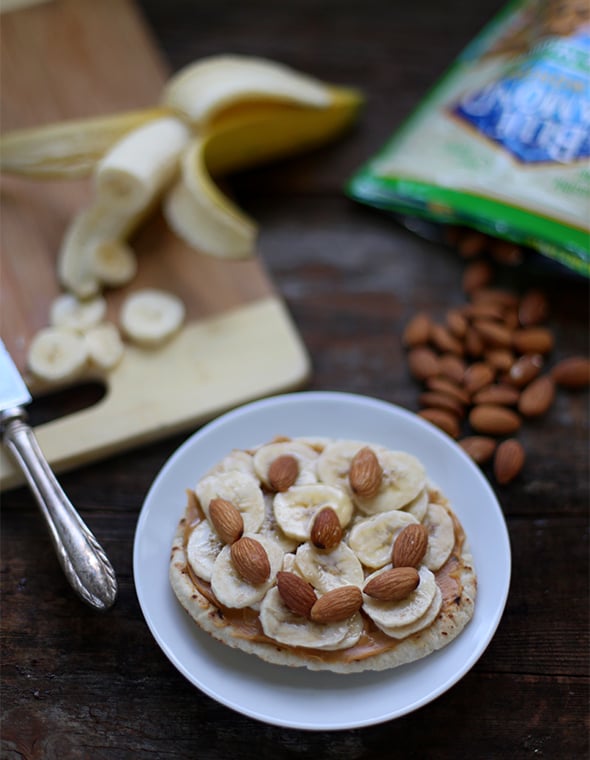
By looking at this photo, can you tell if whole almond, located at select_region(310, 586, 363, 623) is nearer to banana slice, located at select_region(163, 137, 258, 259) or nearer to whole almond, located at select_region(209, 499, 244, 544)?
whole almond, located at select_region(209, 499, 244, 544)

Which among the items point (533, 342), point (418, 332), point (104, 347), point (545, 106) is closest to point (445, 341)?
point (418, 332)

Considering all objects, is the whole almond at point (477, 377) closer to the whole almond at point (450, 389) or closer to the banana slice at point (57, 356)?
the whole almond at point (450, 389)

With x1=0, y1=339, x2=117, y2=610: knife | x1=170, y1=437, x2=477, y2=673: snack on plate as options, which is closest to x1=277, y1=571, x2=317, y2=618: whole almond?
x1=170, y1=437, x2=477, y2=673: snack on plate

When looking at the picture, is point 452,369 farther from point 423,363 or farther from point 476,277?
point 476,277

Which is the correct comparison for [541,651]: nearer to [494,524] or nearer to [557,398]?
[494,524]

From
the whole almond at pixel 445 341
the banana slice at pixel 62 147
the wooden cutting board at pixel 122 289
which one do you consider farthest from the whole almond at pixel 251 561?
the banana slice at pixel 62 147
